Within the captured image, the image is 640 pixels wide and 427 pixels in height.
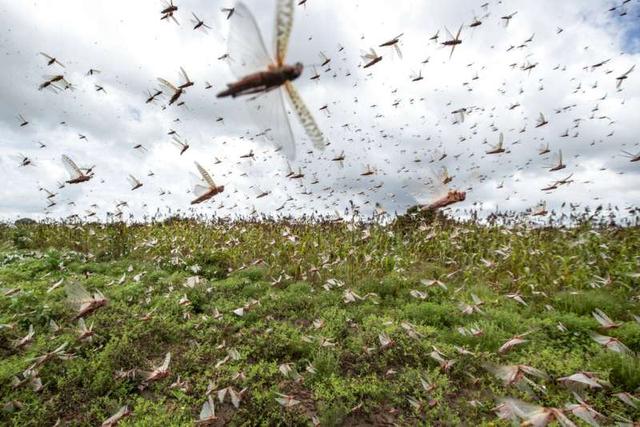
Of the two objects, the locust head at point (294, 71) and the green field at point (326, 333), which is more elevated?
the locust head at point (294, 71)

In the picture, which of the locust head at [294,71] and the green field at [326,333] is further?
the green field at [326,333]

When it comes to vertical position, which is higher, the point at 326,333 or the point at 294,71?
the point at 294,71

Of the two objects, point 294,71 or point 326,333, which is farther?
point 326,333

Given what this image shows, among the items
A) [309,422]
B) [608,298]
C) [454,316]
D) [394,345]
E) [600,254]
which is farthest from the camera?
[600,254]

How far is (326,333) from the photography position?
5.33 meters

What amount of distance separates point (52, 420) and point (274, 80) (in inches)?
176

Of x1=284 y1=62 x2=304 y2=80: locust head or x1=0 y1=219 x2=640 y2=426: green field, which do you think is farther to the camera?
x1=0 y1=219 x2=640 y2=426: green field

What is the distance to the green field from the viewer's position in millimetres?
3939

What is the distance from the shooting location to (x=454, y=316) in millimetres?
5742

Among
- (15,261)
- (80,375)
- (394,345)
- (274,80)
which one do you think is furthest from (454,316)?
(15,261)

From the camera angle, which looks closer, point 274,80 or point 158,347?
point 274,80

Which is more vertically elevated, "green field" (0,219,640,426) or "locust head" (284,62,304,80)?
"locust head" (284,62,304,80)

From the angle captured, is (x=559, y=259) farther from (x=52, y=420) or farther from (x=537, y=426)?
(x=52, y=420)

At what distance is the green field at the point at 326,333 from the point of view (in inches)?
155
